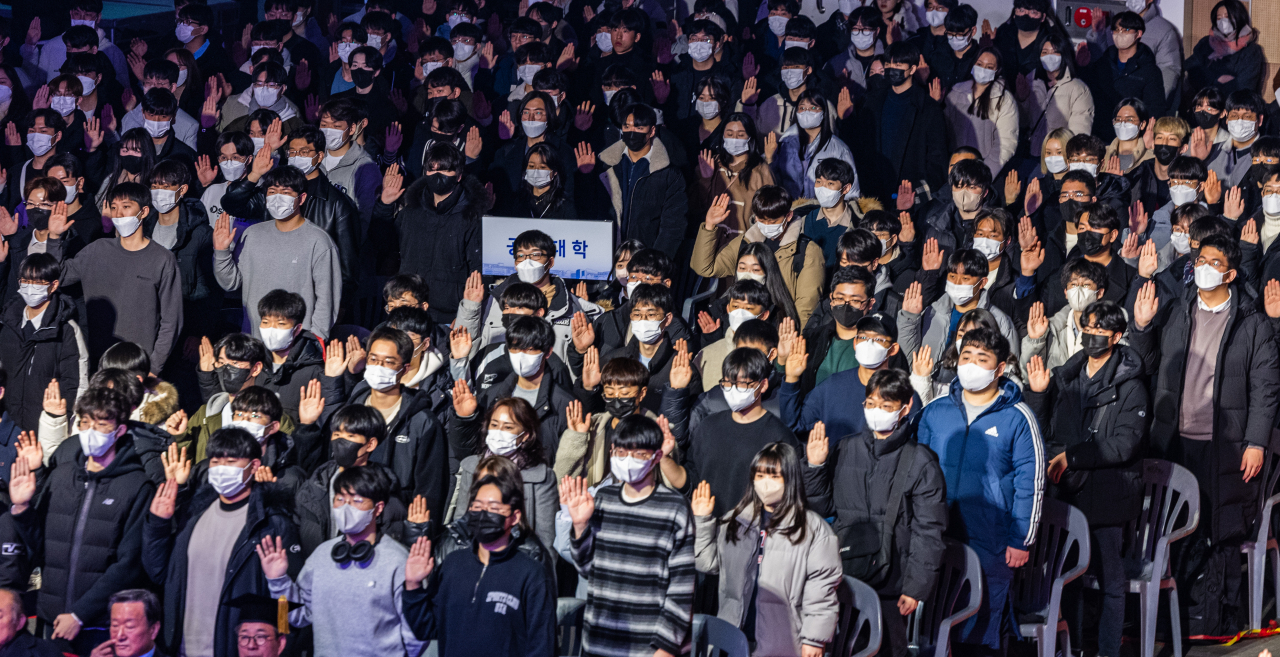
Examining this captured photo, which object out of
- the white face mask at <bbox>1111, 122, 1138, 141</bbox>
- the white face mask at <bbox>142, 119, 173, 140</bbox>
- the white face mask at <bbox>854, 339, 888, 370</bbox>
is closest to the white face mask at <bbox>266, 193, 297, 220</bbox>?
the white face mask at <bbox>142, 119, 173, 140</bbox>

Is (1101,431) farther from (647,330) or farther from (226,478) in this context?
(226,478)

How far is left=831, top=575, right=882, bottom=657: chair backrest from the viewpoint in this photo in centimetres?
598

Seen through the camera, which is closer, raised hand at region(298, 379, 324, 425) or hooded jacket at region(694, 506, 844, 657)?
hooded jacket at region(694, 506, 844, 657)

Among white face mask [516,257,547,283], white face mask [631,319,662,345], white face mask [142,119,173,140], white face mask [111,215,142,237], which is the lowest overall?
white face mask [631,319,662,345]

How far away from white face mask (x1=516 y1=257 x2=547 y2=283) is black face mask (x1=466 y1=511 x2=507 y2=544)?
3126 mm

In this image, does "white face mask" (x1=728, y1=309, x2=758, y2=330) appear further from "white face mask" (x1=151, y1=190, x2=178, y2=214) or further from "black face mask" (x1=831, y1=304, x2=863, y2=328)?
"white face mask" (x1=151, y1=190, x2=178, y2=214)

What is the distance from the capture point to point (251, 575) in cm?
619

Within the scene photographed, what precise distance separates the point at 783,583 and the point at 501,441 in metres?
1.47

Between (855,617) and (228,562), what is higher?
(228,562)

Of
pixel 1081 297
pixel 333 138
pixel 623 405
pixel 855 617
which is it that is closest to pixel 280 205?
pixel 333 138

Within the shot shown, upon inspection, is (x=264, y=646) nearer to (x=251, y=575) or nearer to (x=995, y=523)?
(x=251, y=575)

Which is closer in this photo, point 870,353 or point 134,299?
point 870,353

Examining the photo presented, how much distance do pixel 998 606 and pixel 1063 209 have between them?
4.13 metres

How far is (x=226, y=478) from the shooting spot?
20.8ft
